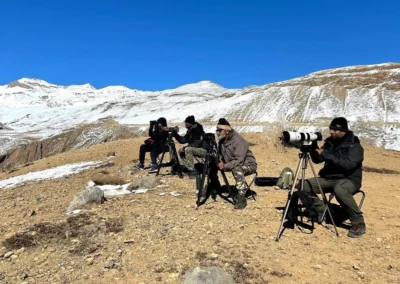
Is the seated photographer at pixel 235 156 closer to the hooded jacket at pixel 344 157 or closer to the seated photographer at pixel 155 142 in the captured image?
the hooded jacket at pixel 344 157

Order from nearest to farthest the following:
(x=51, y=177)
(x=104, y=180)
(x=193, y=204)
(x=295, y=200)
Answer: (x=295, y=200)
(x=193, y=204)
(x=104, y=180)
(x=51, y=177)

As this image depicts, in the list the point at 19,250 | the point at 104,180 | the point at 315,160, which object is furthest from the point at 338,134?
the point at 104,180

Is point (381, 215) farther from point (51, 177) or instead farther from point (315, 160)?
point (51, 177)

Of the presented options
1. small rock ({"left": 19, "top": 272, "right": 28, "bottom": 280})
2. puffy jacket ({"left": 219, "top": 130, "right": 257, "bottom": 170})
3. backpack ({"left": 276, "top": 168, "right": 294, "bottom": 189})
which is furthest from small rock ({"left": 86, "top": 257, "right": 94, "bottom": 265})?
backpack ({"left": 276, "top": 168, "right": 294, "bottom": 189})

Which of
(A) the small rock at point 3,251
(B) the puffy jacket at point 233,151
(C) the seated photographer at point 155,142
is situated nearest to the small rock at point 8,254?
(A) the small rock at point 3,251

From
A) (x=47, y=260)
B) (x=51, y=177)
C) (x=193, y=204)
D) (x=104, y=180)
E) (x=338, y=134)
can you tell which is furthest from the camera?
(x=51, y=177)

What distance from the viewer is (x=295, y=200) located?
28.2 feet

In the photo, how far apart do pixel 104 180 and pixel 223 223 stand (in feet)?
22.3

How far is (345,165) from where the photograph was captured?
7754mm

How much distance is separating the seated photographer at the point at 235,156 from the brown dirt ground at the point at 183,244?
0.59 metres

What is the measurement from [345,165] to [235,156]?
294 centimetres

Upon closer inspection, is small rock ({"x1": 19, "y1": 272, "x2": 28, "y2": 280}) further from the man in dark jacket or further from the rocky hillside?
the rocky hillside

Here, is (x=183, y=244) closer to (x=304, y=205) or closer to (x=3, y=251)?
(x=304, y=205)

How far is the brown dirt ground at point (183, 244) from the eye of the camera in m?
6.41
